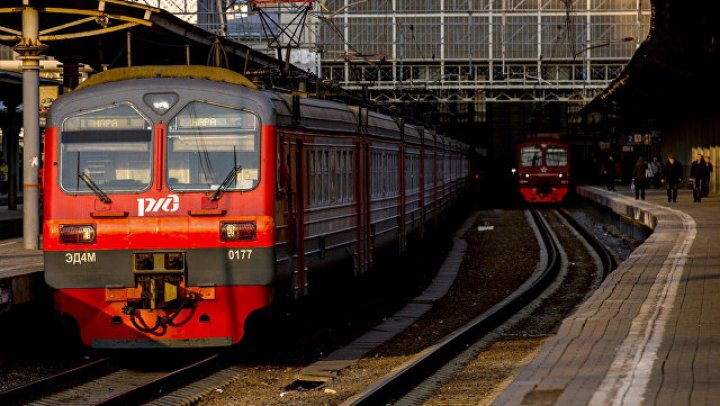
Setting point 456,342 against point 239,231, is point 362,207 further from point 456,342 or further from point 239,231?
point 239,231

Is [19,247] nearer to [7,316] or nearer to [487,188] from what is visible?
[7,316]

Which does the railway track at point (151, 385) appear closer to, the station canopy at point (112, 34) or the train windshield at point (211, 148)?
the train windshield at point (211, 148)

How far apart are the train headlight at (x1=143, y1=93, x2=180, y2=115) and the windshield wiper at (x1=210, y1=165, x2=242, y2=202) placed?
0.91 m

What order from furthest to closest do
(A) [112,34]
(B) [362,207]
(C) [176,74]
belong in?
(A) [112,34] < (B) [362,207] < (C) [176,74]

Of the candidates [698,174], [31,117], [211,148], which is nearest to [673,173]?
[698,174]

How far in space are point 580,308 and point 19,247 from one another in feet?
30.7

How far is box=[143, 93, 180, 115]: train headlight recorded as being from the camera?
1240 cm

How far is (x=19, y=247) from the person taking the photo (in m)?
19.1

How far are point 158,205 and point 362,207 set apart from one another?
5.40 meters

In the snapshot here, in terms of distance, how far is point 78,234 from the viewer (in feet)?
39.9

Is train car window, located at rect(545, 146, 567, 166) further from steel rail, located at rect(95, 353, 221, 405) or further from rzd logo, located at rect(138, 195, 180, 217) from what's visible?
rzd logo, located at rect(138, 195, 180, 217)

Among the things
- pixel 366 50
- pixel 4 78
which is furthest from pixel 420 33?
pixel 4 78

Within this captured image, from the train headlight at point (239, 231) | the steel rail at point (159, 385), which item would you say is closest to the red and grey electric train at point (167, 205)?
the train headlight at point (239, 231)

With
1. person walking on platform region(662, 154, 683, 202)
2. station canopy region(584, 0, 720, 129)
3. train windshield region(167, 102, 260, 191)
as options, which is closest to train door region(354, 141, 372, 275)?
train windshield region(167, 102, 260, 191)
